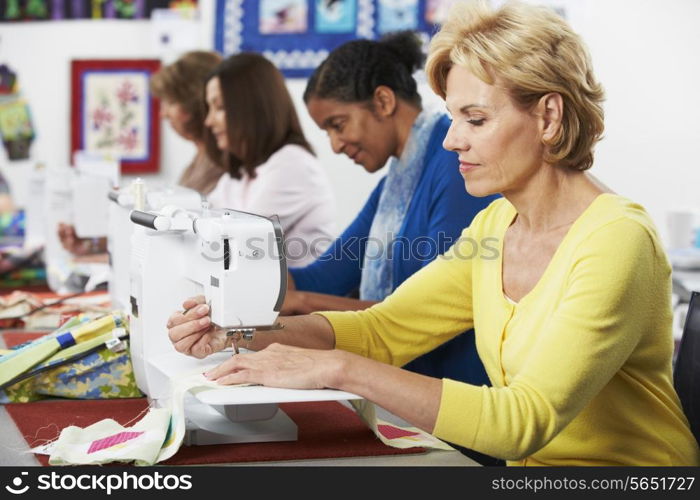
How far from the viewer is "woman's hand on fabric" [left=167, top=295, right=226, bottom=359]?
5.17ft

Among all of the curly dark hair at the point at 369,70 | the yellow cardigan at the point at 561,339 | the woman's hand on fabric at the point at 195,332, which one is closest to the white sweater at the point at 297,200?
the curly dark hair at the point at 369,70

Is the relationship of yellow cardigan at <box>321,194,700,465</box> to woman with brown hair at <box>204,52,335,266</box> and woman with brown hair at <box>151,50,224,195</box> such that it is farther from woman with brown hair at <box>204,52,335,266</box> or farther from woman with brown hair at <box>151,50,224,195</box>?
woman with brown hair at <box>151,50,224,195</box>

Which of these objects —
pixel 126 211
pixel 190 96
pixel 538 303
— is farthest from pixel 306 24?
pixel 538 303

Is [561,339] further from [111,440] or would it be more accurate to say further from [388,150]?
[388,150]

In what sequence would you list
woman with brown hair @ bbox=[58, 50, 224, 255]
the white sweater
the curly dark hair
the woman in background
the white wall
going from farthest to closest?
the white wall → woman with brown hair @ bbox=[58, 50, 224, 255] → the white sweater → the curly dark hair → the woman in background

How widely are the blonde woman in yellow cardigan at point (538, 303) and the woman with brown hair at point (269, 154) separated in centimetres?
150

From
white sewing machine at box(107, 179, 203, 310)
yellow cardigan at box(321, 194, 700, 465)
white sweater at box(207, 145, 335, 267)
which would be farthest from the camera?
white sweater at box(207, 145, 335, 267)

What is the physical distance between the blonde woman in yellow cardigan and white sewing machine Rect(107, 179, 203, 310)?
0.45m

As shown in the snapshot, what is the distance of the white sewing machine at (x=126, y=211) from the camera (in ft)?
6.57

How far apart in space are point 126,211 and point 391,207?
63cm

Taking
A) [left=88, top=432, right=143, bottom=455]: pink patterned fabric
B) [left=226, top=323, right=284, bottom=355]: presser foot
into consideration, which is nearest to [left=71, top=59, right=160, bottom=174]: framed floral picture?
[left=226, top=323, right=284, bottom=355]: presser foot

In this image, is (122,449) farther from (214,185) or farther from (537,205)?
(214,185)

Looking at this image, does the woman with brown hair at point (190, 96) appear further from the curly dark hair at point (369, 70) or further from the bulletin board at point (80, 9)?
the curly dark hair at point (369, 70)

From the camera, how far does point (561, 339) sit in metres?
1.31
